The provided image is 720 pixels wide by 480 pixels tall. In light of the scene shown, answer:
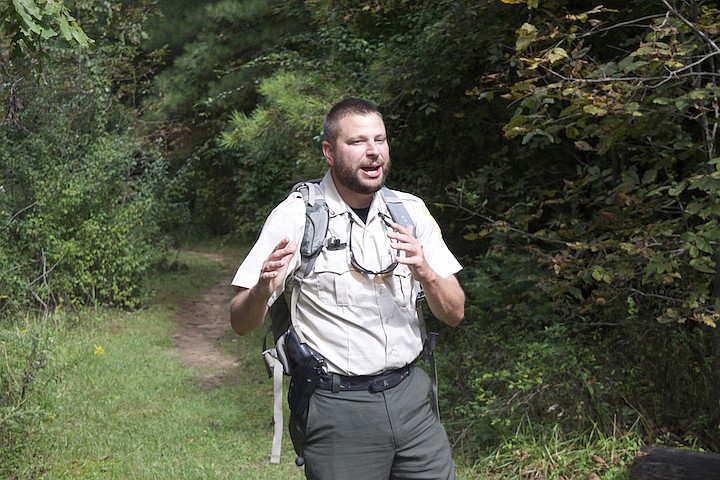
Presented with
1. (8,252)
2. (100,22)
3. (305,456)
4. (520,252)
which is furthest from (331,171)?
(100,22)

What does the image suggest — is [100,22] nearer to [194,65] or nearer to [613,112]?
[194,65]

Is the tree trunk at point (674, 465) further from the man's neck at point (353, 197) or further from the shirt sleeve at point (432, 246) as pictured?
the man's neck at point (353, 197)

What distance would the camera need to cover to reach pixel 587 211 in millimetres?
7258

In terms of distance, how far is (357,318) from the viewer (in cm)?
309

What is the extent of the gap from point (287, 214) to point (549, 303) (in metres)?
3.88

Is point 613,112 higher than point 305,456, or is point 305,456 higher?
point 613,112

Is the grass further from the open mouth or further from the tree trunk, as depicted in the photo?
the open mouth

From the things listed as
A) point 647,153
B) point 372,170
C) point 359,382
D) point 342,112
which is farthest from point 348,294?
point 647,153

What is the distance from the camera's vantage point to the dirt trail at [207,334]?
28.0 ft

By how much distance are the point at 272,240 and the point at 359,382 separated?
552mm

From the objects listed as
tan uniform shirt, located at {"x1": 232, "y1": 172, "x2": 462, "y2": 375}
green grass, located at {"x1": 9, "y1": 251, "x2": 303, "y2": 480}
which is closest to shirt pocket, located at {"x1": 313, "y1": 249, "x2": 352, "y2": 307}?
tan uniform shirt, located at {"x1": 232, "y1": 172, "x2": 462, "y2": 375}

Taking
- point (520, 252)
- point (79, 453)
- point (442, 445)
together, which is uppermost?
point (442, 445)

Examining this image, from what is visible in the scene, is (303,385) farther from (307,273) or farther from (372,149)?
(372,149)

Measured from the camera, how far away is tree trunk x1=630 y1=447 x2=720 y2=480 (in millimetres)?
4539
